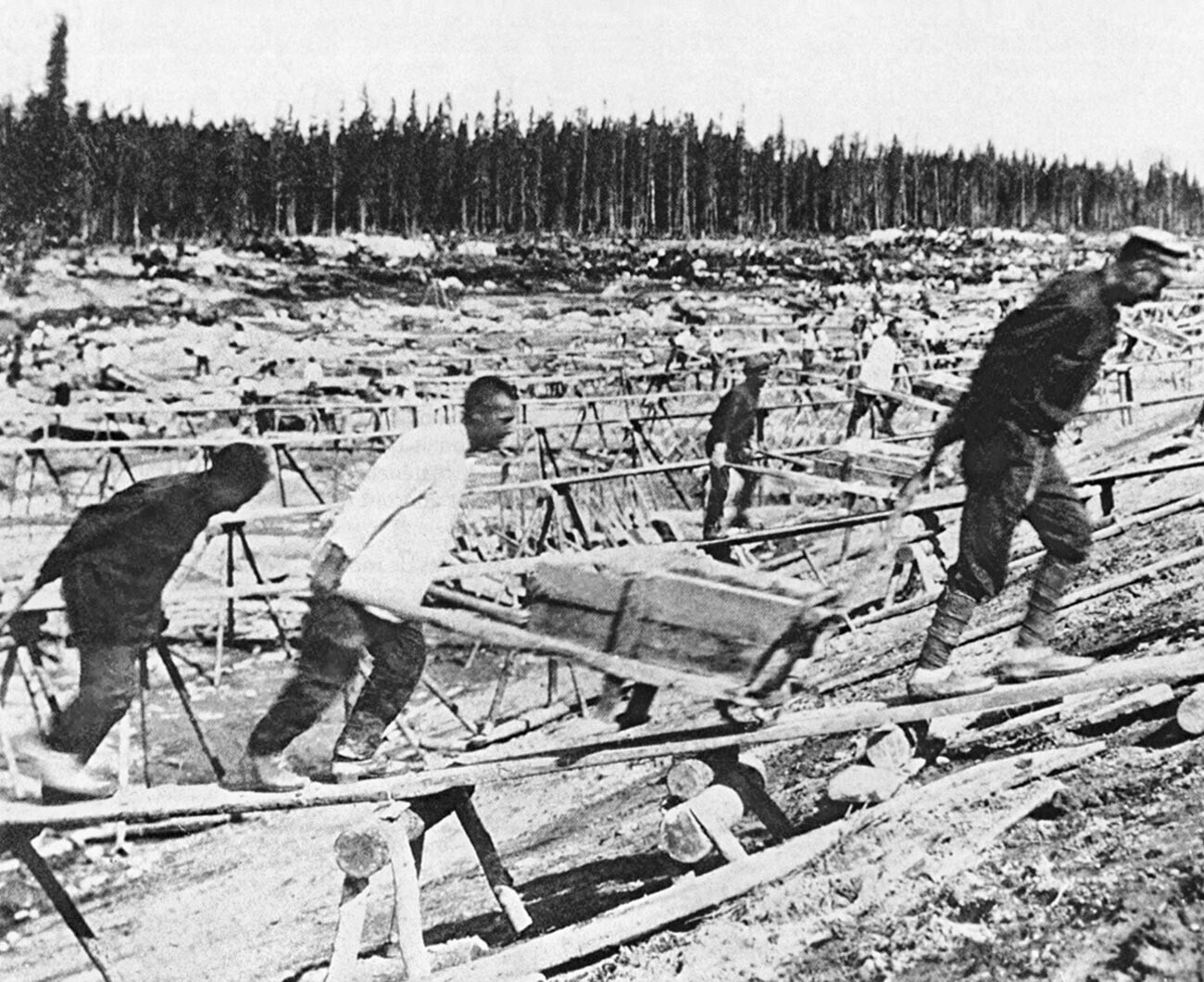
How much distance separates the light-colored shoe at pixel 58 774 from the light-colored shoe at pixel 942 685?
3.12m

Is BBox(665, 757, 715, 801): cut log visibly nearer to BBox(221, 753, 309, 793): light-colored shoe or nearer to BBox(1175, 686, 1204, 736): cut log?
BBox(221, 753, 309, 793): light-colored shoe

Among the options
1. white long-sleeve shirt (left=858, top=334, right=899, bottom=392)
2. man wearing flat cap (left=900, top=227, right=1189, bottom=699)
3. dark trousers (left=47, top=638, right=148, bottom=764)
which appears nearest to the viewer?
man wearing flat cap (left=900, top=227, right=1189, bottom=699)

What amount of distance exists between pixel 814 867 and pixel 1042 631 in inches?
47.8

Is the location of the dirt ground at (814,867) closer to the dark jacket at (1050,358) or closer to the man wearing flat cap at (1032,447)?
the man wearing flat cap at (1032,447)

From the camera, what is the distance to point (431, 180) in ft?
35.7

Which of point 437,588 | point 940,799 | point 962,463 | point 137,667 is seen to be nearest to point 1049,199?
point 962,463

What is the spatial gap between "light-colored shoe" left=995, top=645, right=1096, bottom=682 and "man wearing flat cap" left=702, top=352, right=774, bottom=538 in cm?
211

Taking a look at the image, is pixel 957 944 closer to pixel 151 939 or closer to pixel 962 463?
pixel 962 463

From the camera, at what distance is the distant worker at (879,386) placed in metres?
6.75

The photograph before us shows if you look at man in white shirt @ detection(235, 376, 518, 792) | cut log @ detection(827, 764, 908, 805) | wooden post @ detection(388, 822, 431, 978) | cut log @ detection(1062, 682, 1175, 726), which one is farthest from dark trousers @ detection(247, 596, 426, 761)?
cut log @ detection(1062, 682, 1175, 726)

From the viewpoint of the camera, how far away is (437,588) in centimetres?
495

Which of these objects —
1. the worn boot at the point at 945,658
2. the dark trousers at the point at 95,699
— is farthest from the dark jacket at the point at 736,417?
the dark trousers at the point at 95,699

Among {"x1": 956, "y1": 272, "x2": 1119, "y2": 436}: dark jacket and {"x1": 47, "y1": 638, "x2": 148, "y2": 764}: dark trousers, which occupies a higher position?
{"x1": 956, "y1": 272, "x2": 1119, "y2": 436}: dark jacket

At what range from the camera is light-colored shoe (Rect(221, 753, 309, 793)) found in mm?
4773
